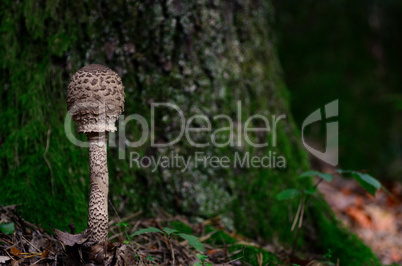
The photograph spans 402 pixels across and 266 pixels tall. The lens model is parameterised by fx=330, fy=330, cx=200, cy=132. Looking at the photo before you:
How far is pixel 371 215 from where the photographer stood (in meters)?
5.02

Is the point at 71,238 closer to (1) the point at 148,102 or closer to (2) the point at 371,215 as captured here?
(1) the point at 148,102

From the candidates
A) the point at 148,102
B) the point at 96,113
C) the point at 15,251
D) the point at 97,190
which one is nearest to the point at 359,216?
the point at 148,102

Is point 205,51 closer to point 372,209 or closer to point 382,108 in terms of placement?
point 372,209

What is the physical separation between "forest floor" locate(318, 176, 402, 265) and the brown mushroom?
323 centimetres

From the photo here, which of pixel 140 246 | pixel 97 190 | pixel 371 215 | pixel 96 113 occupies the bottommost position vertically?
pixel 371 215

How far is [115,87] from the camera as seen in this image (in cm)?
184

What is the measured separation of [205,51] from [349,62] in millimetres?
4593

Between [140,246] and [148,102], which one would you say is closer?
[140,246]

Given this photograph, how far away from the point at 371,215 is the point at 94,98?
15.6ft

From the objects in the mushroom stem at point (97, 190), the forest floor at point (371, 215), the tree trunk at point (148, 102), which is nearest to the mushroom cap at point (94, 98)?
the mushroom stem at point (97, 190)

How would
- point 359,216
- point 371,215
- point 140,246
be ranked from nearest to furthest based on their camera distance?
1. point 140,246
2. point 359,216
3. point 371,215

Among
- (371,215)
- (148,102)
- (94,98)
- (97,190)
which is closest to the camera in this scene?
(94,98)

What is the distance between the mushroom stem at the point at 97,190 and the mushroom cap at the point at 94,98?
0.38 feet

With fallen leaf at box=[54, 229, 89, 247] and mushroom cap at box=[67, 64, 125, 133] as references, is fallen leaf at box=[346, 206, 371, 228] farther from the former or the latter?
mushroom cap at box=[67, 64, 125, 133]
